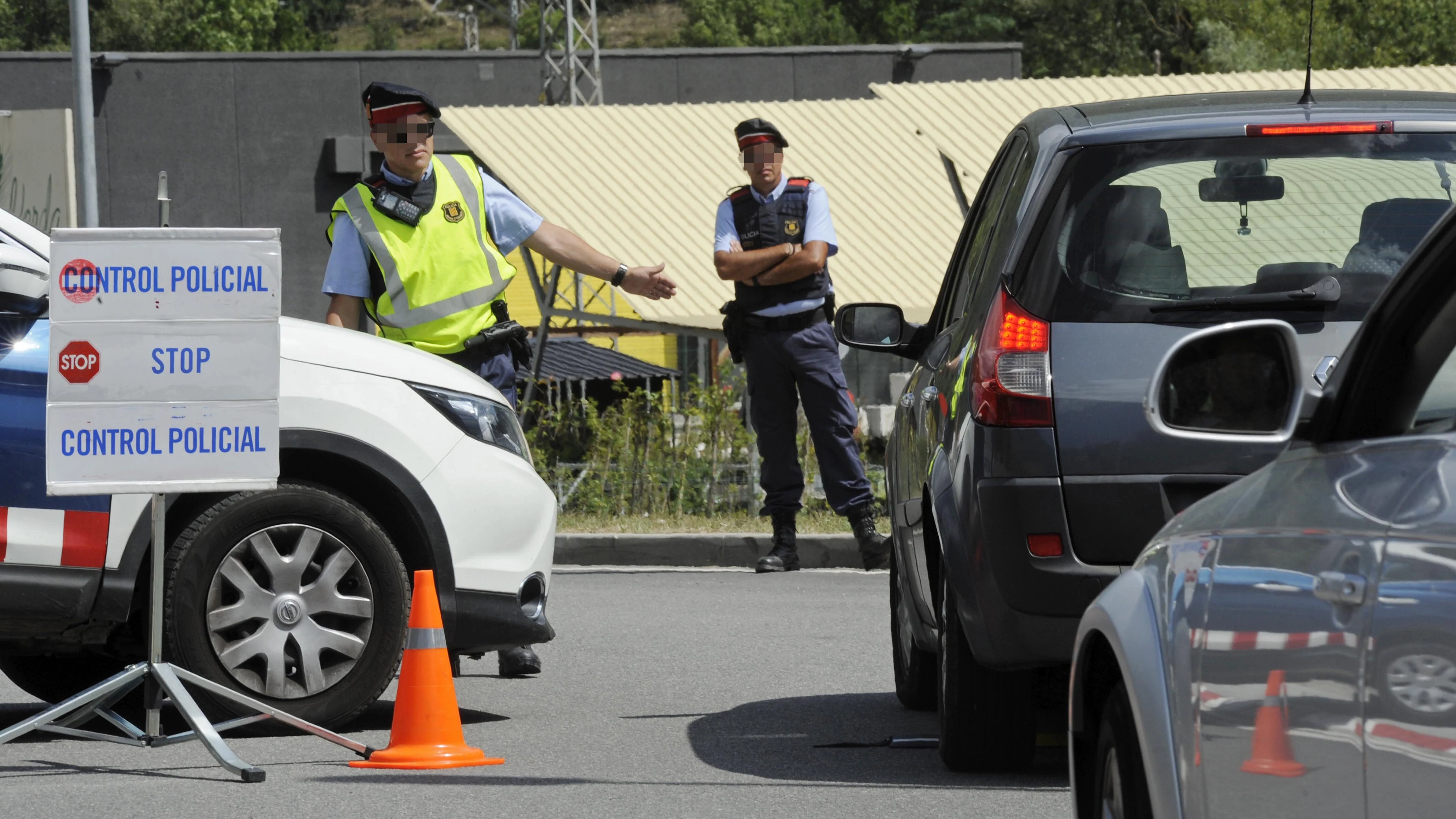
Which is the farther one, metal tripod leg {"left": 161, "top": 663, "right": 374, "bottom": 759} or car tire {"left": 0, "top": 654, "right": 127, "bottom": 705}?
car tire {"left": 0, "top": 654, "right": 127, "bottom": 705}

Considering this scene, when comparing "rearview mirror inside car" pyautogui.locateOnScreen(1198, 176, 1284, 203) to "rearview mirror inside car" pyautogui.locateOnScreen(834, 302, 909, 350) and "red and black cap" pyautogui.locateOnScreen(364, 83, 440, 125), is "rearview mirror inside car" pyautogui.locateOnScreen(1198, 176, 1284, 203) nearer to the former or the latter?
"rearview mirror inside car" pyautogui.locateOnScreen(834, 302, 909, 350)

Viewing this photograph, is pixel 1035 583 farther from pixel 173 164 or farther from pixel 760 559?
pixel 173 164

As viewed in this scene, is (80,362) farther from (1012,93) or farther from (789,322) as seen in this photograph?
(1012,93)

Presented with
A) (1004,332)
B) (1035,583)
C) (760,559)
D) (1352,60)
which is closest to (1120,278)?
(1004,332)

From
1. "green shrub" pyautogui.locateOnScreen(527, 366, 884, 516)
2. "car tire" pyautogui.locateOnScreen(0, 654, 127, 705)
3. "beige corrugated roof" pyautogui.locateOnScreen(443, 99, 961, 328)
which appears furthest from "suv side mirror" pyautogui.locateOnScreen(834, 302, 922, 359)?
"beige corrugated roof" pyautogui.locateOnScreen(443, 99, 961, 328)

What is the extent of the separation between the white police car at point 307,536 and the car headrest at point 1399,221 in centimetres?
275

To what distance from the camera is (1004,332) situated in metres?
4.96

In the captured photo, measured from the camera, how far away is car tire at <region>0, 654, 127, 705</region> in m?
6.90

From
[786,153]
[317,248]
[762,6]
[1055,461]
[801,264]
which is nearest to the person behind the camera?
[1055,461]

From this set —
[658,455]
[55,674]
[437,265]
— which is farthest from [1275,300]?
[658,455]

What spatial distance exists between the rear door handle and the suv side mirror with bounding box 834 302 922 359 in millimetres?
3997

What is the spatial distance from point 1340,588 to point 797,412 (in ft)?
27.9

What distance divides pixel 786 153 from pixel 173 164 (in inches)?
1188

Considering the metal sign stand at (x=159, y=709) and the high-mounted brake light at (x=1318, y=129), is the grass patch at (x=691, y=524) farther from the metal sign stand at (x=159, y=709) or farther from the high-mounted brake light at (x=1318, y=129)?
the high-mounted brake light at (x=1318, y=129)
